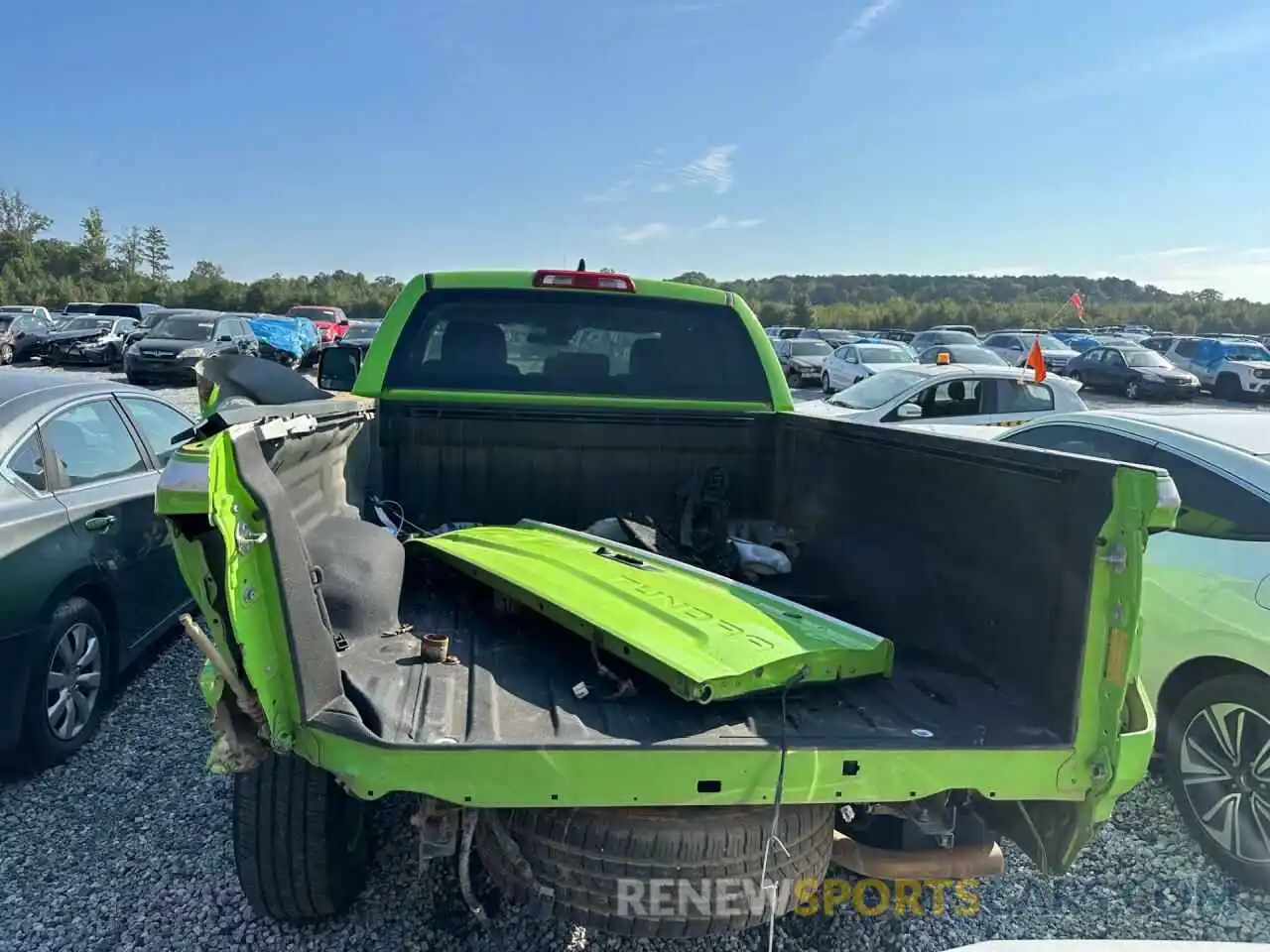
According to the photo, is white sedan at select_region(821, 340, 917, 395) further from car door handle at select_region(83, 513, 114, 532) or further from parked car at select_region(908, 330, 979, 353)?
car door handle at select_region(83, 513, 114, 532)

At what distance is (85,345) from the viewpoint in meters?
25.1

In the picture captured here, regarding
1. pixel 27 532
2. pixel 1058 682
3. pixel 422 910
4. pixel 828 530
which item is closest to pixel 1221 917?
pixel 1058 682

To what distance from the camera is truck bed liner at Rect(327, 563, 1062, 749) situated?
202 cm

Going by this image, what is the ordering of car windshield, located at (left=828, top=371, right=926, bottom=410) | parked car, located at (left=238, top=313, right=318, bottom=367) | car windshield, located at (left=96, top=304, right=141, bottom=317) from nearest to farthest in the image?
car windshield, located at (left=828, top=371, right=926, bottom=410) → parked car, located at (left=238, top=313, right=318, bottom=367) → car windshield, located at (left=96, top=304, right=141, bottom=317)

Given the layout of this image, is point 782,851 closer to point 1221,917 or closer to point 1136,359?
point 1221,917

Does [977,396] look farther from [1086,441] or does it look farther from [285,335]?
[285,335]

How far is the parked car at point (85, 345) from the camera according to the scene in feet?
82.1

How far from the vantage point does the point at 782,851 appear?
207 centimetres

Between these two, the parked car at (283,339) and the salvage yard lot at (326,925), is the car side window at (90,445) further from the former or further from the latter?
the parked car at (283,339)

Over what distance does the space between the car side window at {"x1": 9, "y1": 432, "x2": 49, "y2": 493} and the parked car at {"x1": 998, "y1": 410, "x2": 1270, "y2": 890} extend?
4711 mm

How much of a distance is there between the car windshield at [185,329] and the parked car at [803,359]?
16.1m

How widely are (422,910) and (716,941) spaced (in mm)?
970

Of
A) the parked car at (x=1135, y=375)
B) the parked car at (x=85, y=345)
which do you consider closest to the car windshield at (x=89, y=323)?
the parked car at (x=85, y=345)

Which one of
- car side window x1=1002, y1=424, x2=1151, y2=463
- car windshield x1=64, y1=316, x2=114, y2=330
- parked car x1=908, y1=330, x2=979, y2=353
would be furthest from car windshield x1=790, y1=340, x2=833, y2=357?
car side window x1=1002, y1=424, x2=1151, y2=463
